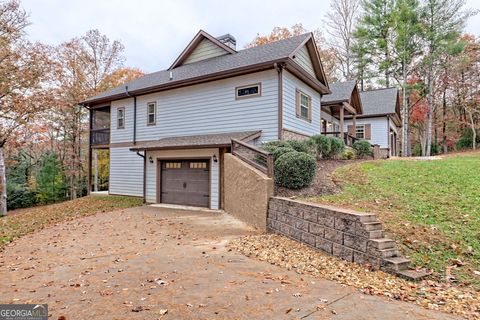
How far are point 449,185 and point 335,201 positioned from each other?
12.1 ft

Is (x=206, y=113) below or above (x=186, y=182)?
above

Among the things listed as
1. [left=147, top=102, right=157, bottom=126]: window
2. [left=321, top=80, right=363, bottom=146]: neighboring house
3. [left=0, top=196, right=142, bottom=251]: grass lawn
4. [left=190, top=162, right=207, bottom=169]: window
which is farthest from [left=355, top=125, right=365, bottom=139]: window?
[left=0, top=196, right=142, bottom=251]: grass lawn

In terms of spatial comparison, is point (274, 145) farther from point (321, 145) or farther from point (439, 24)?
point (439, 24)

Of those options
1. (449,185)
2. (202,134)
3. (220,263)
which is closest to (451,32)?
(449,185)

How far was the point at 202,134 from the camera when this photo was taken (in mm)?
12633

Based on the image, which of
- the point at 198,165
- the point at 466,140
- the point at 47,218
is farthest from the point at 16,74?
the point at 466,140

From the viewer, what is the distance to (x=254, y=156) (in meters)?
9.04

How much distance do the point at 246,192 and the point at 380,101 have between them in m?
18.6

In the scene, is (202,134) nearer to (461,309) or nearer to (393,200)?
(393,200)

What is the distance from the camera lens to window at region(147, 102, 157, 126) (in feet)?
47.2

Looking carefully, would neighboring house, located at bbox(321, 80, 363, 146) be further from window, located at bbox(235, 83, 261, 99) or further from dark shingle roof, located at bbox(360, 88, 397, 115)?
window, located at bbox(235, 83, 261, 99)

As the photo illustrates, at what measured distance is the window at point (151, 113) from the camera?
14380mm

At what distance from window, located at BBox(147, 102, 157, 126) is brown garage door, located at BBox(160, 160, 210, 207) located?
263 centimetres

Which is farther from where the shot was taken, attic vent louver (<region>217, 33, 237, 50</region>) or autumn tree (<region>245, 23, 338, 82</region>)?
autumn tree (<region>245, 23, 338, 82</region>)
